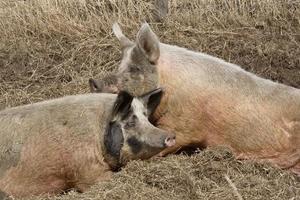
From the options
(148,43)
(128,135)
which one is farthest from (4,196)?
(148,43)

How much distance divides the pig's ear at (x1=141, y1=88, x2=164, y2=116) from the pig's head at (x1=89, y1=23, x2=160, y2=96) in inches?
6.6

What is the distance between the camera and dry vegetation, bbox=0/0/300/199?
8180 millimetres

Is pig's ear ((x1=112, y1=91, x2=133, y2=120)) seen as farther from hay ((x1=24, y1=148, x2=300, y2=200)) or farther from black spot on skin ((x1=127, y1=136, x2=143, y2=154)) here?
hay ((x1=24, y1=148, x2=300, y2=200))

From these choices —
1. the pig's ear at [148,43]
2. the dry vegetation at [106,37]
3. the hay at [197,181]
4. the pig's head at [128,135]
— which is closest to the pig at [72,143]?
the pig's head at [128,135]

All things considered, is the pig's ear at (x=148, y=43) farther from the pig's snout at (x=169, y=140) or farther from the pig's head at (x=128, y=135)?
the pig's snout at (x=169, y=140)

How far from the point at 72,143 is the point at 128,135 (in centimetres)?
44

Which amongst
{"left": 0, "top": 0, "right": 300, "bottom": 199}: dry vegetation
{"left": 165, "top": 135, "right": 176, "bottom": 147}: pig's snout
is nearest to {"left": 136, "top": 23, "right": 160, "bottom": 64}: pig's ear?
{"left": 165, "top": 135, "right": 176, "bottom": 147}: pig's snout

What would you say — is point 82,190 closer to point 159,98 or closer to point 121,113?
point 121,113

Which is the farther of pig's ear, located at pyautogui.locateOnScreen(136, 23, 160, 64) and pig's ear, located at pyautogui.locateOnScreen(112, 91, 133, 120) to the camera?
pig's ear, located at pyautogui.locateOnScreen(136, 23, 160, 64)

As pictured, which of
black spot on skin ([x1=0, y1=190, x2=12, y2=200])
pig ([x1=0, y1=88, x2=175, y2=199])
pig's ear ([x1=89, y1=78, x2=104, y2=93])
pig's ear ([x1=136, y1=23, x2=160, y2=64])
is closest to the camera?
black spot on skin ([x1=0, y1=190, x2=12, y2=200])

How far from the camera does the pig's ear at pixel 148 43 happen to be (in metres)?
6.07

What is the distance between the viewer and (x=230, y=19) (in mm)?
9039

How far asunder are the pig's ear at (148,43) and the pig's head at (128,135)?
579mm

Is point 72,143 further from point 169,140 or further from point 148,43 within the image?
point 148,43
